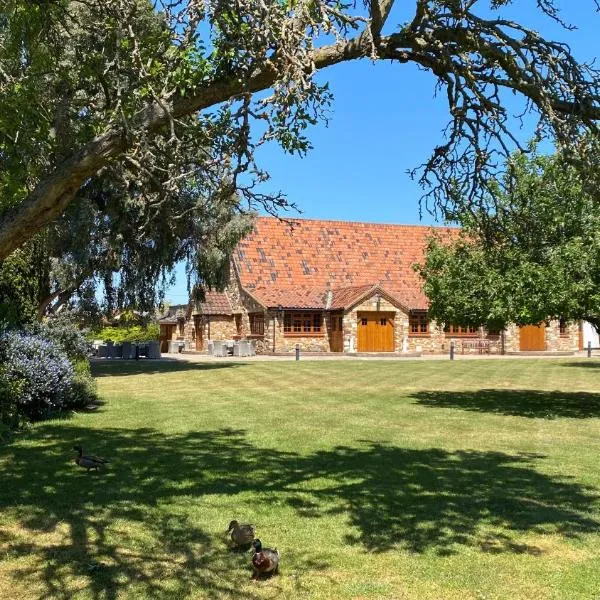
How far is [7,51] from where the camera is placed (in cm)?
952

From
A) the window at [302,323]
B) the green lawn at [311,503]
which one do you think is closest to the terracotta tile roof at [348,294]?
the window at [302,323]

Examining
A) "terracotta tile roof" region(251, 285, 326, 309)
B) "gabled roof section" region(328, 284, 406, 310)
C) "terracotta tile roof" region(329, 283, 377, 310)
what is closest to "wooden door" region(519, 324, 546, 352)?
"gabled roof section" region(328, 284, 406, 310)

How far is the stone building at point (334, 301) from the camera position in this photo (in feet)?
129

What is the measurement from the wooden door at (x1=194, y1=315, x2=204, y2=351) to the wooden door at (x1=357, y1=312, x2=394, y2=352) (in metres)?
11.6

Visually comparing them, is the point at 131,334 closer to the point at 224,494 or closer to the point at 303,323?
the point at 303,323

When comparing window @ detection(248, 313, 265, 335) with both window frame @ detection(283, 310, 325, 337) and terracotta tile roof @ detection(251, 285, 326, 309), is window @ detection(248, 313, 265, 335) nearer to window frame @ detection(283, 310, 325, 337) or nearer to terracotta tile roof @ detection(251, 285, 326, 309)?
terracotta tile roof @ detection(251, 285, 326, 309)

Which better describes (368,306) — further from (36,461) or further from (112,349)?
(36,461)

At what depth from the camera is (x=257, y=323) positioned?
134ft

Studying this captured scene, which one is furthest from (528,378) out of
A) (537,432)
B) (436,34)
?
(436,34)

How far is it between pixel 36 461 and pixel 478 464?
5.78 m

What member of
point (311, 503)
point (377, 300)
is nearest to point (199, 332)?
point (377, 300)

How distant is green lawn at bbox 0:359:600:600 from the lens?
16.0 feet

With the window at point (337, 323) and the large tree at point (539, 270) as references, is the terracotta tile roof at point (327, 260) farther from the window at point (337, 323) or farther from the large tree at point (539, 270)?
the large tree at point (539, 270)

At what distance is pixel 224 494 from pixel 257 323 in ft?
110
